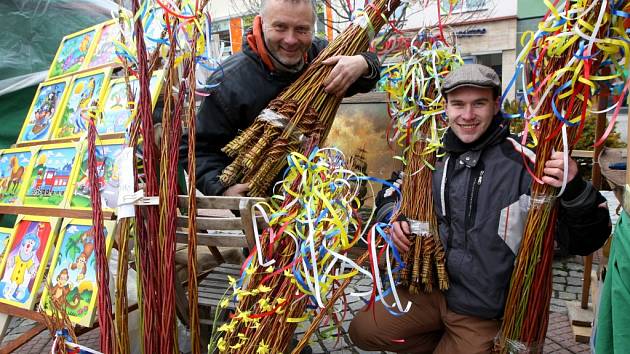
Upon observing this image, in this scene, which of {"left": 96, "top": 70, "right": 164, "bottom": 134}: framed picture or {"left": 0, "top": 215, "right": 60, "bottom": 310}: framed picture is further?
{"left": 96, "top": 70, "right": 164, "bottom": 134}: framed picture

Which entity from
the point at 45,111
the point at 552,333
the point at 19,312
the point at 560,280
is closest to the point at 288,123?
the point at 19,312

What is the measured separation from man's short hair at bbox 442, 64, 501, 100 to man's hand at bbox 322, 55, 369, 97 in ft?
1.29

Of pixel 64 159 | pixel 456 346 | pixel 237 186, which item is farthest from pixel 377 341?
pixel 64 159

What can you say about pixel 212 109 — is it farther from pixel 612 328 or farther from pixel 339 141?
pixel 339 141

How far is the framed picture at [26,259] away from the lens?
2.21 m

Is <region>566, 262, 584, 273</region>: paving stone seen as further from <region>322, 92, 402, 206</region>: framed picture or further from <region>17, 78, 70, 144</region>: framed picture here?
<region>17, 78, 70, 144</region>: framed picture

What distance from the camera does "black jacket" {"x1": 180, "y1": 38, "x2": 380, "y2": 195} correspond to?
2.23 m

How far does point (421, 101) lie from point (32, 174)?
88.5 inches

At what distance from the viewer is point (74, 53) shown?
9.98 feet

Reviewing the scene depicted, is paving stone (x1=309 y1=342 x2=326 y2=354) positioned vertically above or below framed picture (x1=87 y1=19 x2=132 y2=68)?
below

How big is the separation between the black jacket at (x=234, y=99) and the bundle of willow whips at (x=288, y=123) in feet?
0.42

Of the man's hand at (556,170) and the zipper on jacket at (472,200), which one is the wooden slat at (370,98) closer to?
the zipper on jacket at (472,200)

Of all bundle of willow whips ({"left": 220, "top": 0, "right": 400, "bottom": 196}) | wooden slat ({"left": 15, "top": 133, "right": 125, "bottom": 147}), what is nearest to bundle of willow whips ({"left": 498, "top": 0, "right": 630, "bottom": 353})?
bundle of willow whips ({"left": 220, "top": 0, "right": 400, "bottom": 196})

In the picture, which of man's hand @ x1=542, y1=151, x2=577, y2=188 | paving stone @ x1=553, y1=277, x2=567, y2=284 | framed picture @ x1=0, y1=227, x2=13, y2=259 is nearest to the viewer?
man's hand @ x1=542, y1=151, x2=577, y2=188
